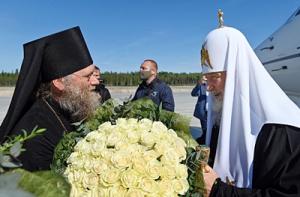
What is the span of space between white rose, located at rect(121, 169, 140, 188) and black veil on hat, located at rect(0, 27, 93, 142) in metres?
1.42

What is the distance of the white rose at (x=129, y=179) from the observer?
1.65 metres

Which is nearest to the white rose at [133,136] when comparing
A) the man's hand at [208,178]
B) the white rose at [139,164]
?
the white rose at [139,164]

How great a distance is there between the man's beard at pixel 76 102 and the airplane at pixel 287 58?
21.1 ft

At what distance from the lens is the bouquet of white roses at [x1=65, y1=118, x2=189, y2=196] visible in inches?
65.4

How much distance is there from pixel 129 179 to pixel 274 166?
915mm

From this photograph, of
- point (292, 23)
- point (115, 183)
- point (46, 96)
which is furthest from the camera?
point (292, 23)

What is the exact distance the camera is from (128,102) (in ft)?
7.61

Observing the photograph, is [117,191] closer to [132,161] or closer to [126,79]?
[132,161]

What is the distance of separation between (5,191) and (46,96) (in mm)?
2301

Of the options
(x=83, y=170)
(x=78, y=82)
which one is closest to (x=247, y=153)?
(x=83, y=170)

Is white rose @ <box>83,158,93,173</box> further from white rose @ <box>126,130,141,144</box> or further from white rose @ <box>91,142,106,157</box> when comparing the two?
white rose @ <box>126,130,141,144</box>

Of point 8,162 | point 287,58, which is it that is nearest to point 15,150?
point 8,162

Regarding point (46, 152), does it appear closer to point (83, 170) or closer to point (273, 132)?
point (83, 170)

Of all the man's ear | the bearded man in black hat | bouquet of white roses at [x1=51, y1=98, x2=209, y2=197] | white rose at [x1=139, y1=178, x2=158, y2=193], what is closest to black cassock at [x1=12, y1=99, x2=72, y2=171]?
the bearded man in black hat
